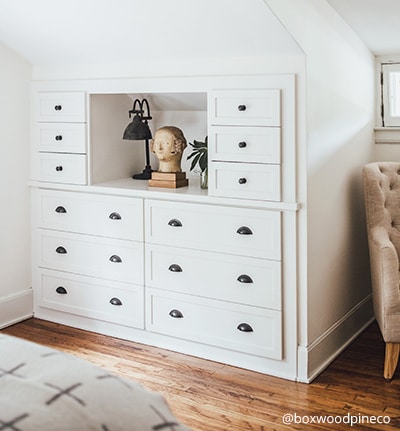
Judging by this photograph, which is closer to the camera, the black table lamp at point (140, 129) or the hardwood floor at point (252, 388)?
the hardwood floor at point (252, 388)

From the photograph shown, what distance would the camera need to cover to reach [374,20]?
3373 mm

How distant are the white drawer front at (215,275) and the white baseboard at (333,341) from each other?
282 millimetres

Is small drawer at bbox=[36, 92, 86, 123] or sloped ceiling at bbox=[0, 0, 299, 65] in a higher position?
sloped ceiling at bbox=[0, 0, 299, 65]

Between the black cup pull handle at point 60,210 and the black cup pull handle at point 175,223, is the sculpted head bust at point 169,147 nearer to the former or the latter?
the black cup pull handle at point 175,223

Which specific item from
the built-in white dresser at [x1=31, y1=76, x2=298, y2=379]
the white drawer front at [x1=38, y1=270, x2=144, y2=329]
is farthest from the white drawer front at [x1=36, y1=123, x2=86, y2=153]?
the white drawer front at [x1=38, y1=270, x2=144, y2=329]

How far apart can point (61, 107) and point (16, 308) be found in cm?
124

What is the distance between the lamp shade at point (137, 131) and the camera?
3793mm

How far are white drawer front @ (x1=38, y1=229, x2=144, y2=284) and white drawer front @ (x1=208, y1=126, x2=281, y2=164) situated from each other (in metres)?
0.73

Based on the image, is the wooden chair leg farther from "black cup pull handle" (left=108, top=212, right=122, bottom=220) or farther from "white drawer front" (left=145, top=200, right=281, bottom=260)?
"black cup pull handle" (left=108, top=212, right=122, bottom=220)

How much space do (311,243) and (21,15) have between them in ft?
6.12

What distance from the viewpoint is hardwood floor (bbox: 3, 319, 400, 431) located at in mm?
2760

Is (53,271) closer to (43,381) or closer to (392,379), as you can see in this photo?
(392,379)

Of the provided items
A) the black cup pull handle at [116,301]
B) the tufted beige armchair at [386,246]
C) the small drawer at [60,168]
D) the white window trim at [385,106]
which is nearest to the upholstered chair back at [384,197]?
the tufted beige armchair at [386,246]

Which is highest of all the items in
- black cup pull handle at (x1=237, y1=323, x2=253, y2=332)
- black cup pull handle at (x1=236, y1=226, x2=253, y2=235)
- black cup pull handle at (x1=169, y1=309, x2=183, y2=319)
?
black cup pull handle at (x1=236, y1=226, x2=253, y2=235)
